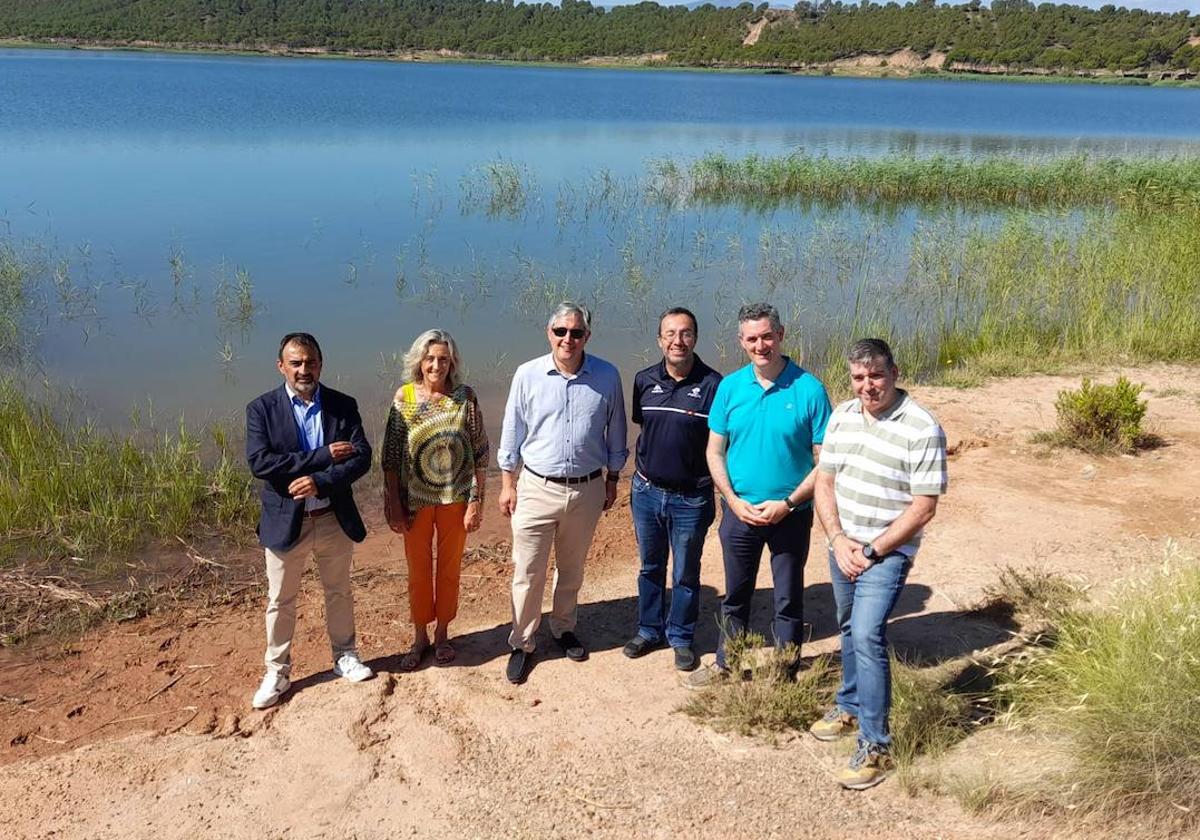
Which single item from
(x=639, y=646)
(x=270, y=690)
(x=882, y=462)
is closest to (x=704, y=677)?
(x=639, y=646)

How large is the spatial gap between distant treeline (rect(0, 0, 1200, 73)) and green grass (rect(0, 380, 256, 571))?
344 ft

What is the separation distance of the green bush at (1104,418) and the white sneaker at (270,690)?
647cm

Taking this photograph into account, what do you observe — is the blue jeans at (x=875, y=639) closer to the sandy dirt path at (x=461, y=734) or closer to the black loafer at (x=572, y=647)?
the sandy dirt path at (x=461, y=734)

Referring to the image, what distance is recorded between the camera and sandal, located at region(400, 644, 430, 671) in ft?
16.5

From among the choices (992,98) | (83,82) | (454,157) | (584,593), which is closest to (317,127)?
(454,157)

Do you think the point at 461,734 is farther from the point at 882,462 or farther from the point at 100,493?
the point at 100,493

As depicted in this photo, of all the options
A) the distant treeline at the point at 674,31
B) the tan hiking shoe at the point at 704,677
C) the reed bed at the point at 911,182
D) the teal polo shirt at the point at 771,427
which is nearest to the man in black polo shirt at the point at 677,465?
the tan hiking shoe at the point at 704,677

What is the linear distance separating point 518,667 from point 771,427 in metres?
1.81

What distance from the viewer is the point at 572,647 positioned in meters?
5.15

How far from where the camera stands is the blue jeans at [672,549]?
4656 mm

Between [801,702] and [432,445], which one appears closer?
[801,702]

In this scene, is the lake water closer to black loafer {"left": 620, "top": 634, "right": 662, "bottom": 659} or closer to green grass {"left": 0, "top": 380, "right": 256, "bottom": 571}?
green grass {"left": 0, "top": 380, "right": 256, "bottom": 571}

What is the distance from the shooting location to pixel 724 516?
459 cm

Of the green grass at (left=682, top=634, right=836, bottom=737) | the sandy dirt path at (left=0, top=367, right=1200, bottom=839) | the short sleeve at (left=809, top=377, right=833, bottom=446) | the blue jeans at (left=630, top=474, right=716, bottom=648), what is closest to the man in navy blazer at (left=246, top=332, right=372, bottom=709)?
the sandy dirt path at (left=0, top=367, right=1200, bottom=839)
